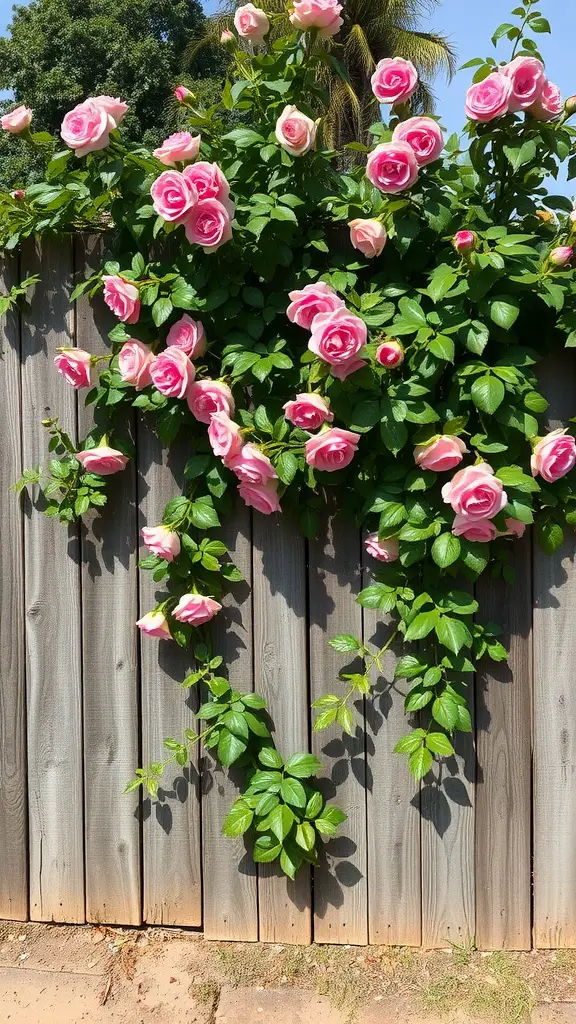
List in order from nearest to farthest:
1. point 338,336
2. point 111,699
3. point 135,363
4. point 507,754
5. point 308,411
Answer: point 338,336 → point 308,411 → point 135,363 → point 507,754 → point 111,699

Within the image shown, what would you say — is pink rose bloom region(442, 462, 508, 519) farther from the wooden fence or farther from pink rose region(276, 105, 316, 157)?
pink rose region(276, 105, 316, 157)

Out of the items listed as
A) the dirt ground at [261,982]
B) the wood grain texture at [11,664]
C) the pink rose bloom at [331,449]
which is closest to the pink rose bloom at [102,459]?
the wood grain texture at [11,664]

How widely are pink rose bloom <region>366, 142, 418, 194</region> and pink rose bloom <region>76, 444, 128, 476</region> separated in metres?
0.86

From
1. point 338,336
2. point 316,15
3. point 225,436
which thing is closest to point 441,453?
point 338,336

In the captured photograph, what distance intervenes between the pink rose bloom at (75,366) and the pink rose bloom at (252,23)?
0.85 meters

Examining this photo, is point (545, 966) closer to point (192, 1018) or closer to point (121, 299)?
point (192, 1018)

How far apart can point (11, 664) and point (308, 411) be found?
1.06 m

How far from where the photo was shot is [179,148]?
165 cm

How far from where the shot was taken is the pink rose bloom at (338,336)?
1.55m

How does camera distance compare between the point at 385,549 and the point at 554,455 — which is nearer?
the point at 554,455

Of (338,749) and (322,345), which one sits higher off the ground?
(322,345)

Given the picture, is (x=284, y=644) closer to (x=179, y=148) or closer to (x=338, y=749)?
(x=338, y=749)

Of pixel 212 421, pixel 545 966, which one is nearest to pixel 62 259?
pixel 212 421

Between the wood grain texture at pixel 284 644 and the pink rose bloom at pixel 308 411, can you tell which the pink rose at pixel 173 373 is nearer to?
the pink rose bloom at pixel 308 411
